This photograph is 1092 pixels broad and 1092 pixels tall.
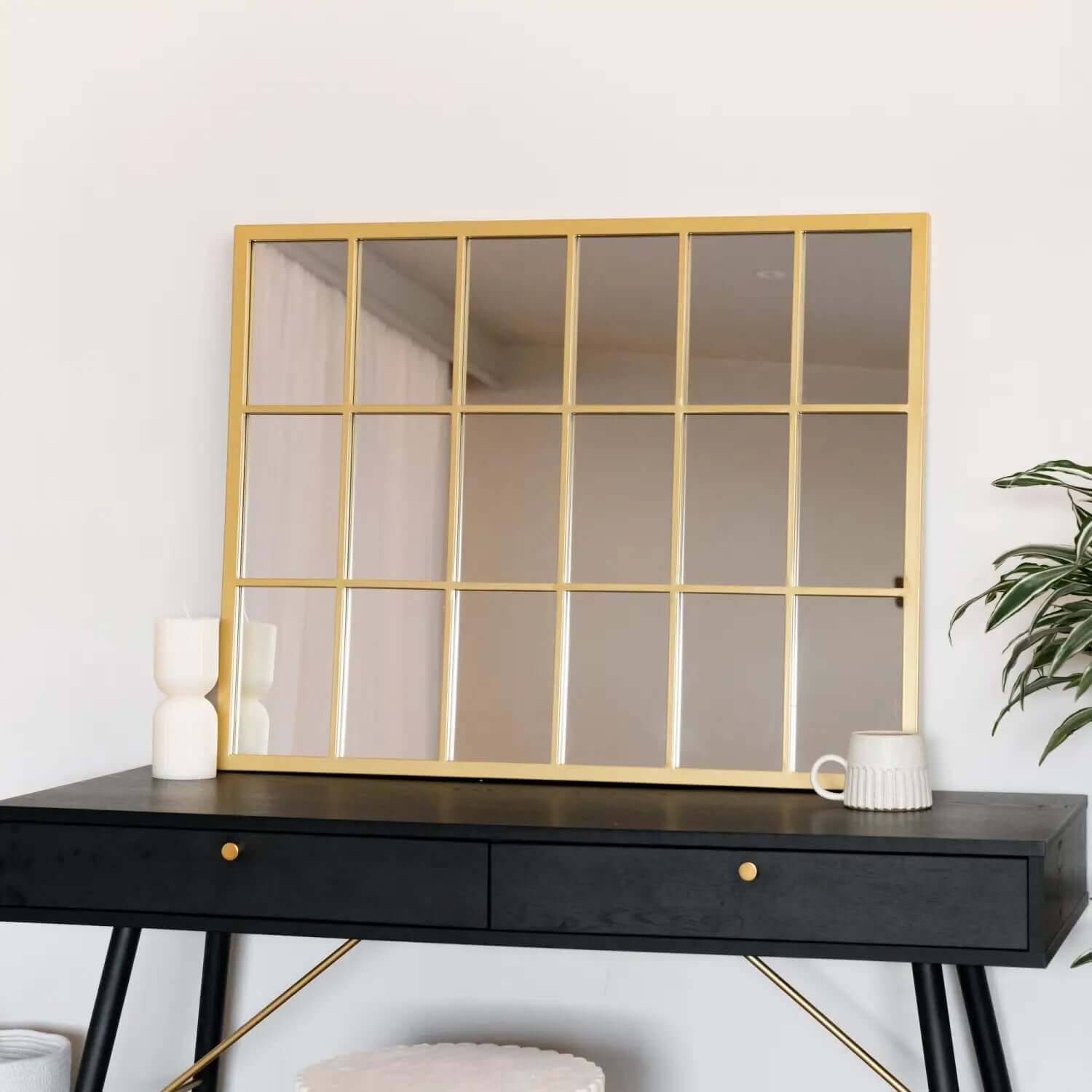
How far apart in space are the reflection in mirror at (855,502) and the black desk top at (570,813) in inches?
13.7

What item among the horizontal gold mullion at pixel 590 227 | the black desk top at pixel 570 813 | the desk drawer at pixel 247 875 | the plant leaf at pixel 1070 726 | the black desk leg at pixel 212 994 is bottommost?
the black desk leg at pixel 212 994

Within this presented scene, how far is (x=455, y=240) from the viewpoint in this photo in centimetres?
220

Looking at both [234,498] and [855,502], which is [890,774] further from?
[234,498]

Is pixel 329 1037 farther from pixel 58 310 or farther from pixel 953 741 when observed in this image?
pixel 58 310

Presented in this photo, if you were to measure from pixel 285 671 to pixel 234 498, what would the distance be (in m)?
0.30

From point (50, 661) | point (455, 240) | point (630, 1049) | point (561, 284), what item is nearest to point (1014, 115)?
point (561, 284)

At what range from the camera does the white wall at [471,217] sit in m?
2.09

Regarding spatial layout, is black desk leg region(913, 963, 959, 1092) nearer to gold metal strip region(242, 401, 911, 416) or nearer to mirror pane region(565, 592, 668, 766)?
mirror pane region(565, 592, 668, 766)

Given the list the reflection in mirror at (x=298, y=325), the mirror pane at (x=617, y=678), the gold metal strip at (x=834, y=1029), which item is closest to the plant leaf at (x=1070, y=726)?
the gold metal strip at (x=834, y=1029)

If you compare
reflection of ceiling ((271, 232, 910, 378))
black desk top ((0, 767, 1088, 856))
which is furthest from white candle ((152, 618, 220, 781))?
reflection of ceiling ((271, 232, 910, 378))

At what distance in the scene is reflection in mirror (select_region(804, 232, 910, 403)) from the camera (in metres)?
2.07

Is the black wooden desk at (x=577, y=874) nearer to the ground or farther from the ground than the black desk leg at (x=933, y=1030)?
farther from the ground

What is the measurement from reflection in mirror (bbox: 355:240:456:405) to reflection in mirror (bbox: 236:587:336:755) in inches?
14.0

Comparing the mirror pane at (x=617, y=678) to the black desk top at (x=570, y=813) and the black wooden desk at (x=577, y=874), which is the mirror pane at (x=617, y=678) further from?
the black wooden desk at (x=577, y=874)
